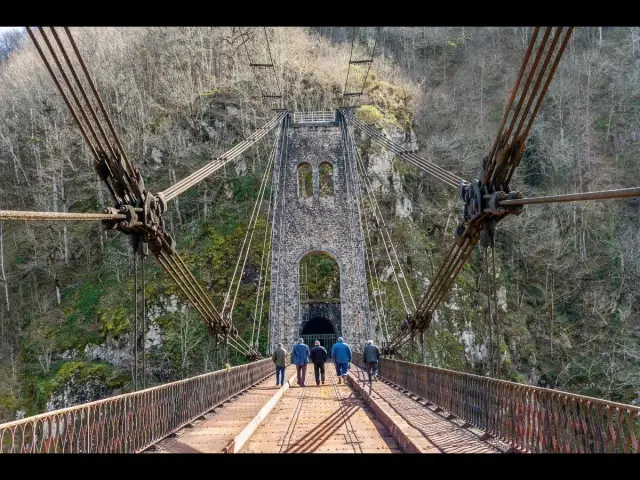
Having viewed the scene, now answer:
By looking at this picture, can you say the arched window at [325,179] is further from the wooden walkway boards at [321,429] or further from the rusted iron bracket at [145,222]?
the rusted iron bracket at [145,222]

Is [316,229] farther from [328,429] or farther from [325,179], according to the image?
[328,429]

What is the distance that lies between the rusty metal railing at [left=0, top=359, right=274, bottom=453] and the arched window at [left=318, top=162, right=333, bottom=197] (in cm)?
2201

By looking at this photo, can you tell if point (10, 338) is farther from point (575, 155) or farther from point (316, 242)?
point (575, 155)

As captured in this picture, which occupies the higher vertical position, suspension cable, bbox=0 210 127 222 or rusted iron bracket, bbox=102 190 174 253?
rusted iron bracket, bbox=102 190 174 253

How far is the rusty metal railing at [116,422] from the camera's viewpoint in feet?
14.2

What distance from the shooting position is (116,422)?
19.0ft

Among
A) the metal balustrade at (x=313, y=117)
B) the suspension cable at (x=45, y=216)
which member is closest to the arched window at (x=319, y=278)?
the metal balustrade at (x=313, y=117)

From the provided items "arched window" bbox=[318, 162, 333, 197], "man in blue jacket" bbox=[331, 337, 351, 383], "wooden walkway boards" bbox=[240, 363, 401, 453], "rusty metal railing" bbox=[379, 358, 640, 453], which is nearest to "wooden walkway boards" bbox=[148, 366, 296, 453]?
"wooden walkway boards" bbox=[240, 363, 401, 453]

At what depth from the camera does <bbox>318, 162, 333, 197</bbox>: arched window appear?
31656 millimetres

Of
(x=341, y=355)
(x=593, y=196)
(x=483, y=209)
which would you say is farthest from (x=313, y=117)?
(x=593, y=196)

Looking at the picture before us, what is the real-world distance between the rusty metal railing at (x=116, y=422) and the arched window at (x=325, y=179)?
22.0 m

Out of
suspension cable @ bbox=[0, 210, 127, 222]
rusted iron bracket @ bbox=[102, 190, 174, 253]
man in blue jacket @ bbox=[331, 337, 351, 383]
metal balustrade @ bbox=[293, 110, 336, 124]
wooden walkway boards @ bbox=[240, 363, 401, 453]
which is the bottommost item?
wooden walkway boards @ bbox=[240, 363, 401, 453]

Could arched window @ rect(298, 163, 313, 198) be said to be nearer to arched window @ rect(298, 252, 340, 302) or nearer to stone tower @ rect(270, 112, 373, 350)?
stone tower @ rect(270, 112, 373, 350)
